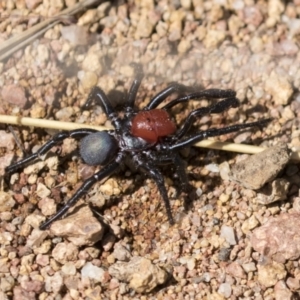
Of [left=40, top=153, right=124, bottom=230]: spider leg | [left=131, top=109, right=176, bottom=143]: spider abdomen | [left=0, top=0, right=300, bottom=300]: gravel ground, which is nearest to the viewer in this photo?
[left=0, top=0, right=300, bottom=300]: gravel ground

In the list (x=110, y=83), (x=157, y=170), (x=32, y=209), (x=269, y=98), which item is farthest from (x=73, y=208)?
(x=269, y=98)

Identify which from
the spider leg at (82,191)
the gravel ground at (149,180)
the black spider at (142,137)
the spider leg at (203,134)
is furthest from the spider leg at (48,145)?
the spider leg at (203,134)

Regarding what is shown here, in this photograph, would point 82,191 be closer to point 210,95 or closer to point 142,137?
point 142,137

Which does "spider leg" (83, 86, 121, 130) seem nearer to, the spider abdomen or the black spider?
the black spider

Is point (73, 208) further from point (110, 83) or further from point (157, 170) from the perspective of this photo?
point (110, 83)

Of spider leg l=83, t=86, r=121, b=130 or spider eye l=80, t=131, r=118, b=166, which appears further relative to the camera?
spider leg l=83, t=86, r=121, b=130

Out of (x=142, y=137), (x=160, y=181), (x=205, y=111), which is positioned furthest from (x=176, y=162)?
(x=205, y=111)

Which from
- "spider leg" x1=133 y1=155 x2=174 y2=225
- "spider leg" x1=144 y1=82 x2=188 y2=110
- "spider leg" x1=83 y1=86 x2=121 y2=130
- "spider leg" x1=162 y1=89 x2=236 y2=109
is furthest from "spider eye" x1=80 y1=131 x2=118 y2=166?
"spider leg" x1=162 y1=89 x2=236 y2=109
